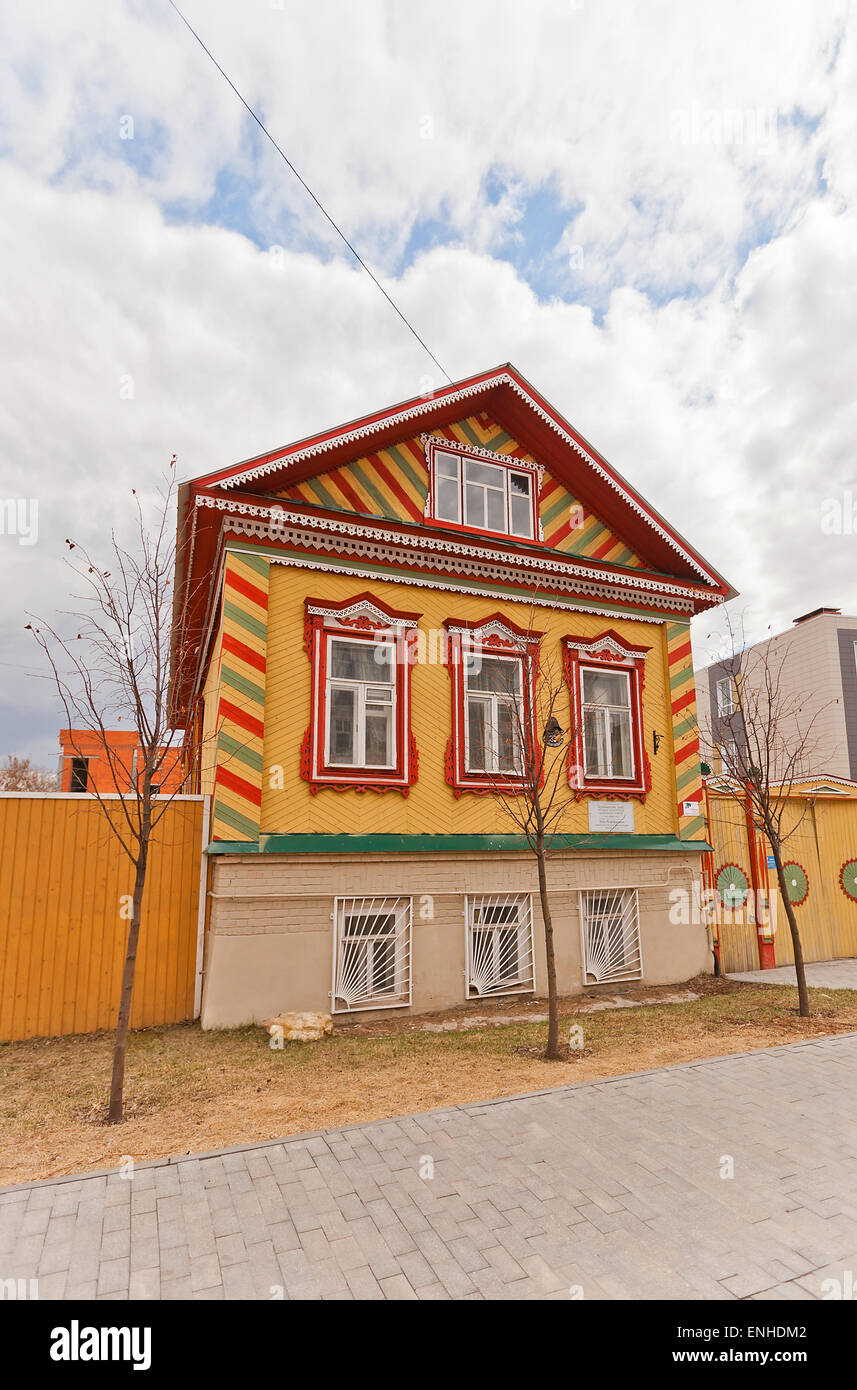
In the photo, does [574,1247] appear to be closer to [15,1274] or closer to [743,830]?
[15,1274]

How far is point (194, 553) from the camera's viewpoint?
36.8 ft

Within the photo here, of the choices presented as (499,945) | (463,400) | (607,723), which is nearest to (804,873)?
(607,723)

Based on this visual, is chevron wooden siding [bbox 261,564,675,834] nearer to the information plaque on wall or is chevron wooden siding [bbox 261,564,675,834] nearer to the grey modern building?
the information plaque on wall

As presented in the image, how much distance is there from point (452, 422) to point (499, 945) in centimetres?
868

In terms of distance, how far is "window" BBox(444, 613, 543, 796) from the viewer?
1123cm

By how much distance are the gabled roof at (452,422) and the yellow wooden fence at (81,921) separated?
121 inches

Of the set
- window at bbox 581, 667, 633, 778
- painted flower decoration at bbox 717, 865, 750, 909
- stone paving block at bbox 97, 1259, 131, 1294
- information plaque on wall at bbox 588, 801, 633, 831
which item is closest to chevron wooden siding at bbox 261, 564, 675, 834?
information plaque on wall at bbox 588, 801, 633, 831

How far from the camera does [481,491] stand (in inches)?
491

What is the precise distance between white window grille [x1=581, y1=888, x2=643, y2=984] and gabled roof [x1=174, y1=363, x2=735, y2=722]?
5.80 m

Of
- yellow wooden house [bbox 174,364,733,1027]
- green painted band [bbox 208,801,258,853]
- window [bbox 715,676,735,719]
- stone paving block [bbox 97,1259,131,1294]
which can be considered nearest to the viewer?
stone paving block [bbox 97,1259,131,1294]

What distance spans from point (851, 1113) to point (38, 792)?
9343 millimetres

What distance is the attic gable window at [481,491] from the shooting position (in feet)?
39.4

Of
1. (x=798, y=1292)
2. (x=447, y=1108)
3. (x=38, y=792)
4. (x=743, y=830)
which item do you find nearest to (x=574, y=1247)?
(x=798, y=1292)

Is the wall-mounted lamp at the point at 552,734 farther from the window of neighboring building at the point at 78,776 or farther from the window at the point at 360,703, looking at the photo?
the window of neighboring building at the point at 78,776
